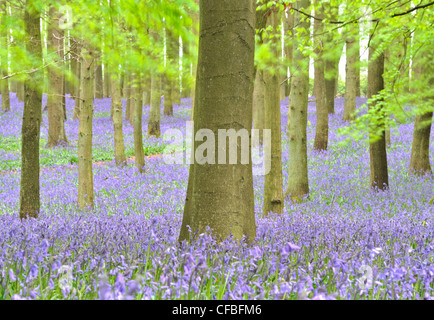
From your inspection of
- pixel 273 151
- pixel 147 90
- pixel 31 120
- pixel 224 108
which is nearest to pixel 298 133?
pixel 273 151

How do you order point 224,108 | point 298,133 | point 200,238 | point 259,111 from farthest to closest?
point 259,111, point 298,133, point 224,108, point 200,238

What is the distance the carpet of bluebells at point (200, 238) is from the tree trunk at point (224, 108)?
1.11ft

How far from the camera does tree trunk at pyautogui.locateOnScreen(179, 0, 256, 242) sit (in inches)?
153

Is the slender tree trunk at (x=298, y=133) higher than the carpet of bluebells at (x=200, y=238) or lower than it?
higher

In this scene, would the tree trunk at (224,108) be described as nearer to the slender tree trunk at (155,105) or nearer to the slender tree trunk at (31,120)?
the slender tree trunk at (31,120)

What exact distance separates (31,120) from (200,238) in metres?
4.51

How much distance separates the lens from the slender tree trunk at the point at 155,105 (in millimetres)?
21812

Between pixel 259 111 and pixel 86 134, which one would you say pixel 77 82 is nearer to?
pixel 86 134

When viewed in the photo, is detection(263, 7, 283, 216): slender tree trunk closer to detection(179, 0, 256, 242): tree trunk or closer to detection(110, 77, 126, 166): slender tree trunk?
detection(179, 0, 256, 242): tree trunk

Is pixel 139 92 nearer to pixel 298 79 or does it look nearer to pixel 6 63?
pixel 298 79

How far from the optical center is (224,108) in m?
3.89

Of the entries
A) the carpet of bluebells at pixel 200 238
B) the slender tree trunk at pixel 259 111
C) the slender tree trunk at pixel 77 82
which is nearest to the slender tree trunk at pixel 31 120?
the carpet of bluebells at pixel 200 238

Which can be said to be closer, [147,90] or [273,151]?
[273,151]

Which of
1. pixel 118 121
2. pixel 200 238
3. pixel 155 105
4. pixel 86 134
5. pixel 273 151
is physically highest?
pixel 155 105
